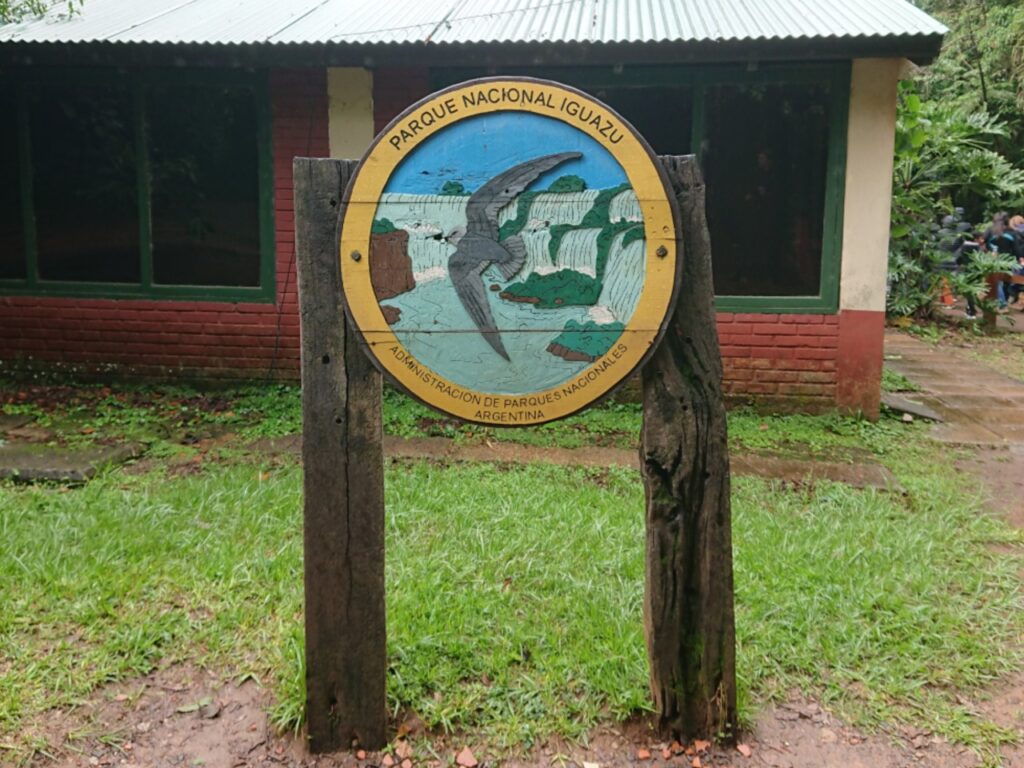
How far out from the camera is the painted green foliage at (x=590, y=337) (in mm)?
2092

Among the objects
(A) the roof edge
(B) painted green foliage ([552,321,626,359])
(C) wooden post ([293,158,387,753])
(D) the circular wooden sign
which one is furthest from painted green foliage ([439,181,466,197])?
(A) the roof edge

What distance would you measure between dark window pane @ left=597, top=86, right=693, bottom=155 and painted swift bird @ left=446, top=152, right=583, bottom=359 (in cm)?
439

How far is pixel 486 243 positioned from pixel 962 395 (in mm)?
6544

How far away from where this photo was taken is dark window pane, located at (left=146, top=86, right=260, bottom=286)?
261 inches

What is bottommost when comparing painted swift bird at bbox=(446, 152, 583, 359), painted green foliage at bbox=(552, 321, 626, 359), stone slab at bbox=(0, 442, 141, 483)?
stone slab at bbox=(0, 442, 141, 483)

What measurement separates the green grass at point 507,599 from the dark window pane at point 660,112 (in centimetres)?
299

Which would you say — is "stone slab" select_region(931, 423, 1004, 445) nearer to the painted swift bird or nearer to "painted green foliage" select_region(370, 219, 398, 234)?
the painted swift bird

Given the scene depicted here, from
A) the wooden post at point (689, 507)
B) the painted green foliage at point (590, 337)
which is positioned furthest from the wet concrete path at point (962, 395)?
the painted green foliage at point (590, 337)

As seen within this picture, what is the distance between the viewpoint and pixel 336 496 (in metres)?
2.21

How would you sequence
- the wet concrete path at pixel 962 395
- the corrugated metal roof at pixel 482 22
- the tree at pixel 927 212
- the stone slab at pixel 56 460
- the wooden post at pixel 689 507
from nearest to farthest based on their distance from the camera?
the wooden post at pixel 689 507
the stone slab at pixel 56 460
the corrugated metal roof at pixel 482 22
the wet concrete path at pixel 962 395
the tree at pixel 927 212

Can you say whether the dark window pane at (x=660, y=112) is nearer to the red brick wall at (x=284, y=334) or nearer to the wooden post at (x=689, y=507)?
the red brick wall at (x=284, y=334)

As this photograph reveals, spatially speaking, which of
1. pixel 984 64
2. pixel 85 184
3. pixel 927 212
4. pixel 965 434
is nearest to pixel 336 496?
pixel 965 434

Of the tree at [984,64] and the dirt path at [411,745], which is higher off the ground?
the tree at [984,64]

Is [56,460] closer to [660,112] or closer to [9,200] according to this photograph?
[9,200]
